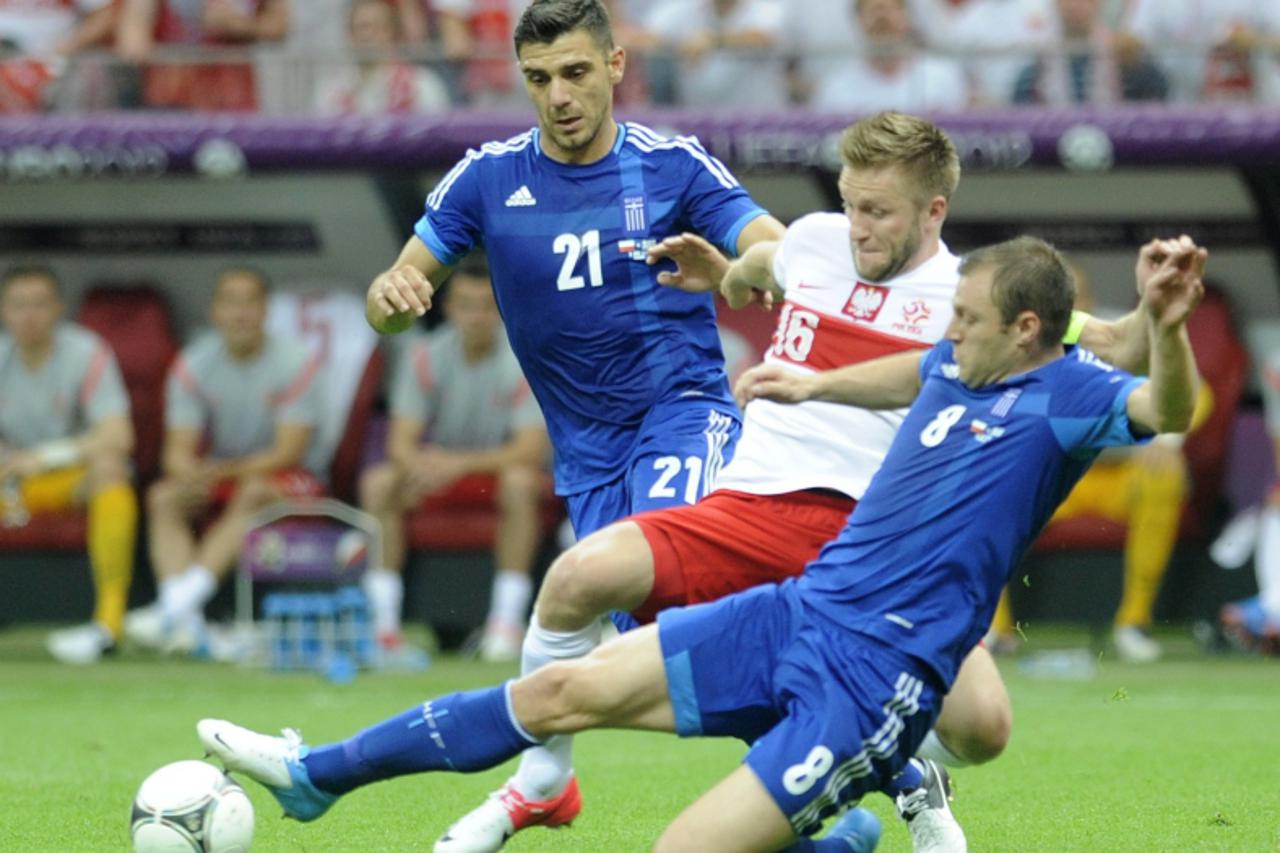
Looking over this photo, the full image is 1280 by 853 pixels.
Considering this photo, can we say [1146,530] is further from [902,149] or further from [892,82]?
[902,149]

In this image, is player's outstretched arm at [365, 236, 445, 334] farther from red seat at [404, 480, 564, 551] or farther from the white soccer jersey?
red seat at [404, 480, 564, 551]

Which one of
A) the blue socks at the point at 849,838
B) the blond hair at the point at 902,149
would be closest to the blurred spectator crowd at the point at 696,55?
the blond hair at the point at 902,149

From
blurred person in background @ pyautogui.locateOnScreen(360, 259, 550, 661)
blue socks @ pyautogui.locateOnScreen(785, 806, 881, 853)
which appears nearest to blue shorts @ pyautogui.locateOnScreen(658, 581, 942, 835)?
blue socks @ pyautogui.locateOnScreen(785, 806, 881, 853)

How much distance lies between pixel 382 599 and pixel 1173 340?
24.3ft

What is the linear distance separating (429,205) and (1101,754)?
3.35 m

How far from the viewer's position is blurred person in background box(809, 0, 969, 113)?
11.4m

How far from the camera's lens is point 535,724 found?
5.17 metres

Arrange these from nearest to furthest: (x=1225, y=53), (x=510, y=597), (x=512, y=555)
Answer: (x=1225, y=53), (x=510, y=597), (x=512, y=555)

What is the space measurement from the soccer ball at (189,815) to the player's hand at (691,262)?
180 centimetres

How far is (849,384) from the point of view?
5.29 m

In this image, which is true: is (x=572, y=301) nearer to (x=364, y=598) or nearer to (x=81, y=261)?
(x=364, y=598)

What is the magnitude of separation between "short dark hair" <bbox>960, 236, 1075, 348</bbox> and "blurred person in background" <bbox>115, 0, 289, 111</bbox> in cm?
756

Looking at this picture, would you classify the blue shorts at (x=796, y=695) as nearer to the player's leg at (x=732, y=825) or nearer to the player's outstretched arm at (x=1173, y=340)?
the player's leg at (x=732, y=825)

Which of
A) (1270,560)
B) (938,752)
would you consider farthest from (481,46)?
(938,752)
